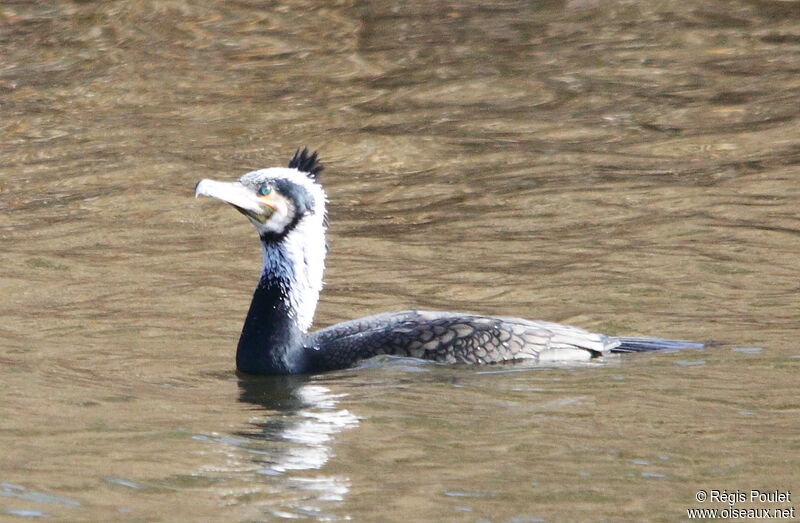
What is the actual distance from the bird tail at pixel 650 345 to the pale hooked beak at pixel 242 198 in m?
2.28

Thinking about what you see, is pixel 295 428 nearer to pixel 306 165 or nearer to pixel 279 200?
pixel 279 200

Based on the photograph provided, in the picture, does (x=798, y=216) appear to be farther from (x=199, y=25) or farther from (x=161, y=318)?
(x=199, y=25)

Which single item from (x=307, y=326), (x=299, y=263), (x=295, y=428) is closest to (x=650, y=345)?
(x=307, y=326)

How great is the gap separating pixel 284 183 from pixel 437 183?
5497 millimetres

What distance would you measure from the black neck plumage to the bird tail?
1.95 m

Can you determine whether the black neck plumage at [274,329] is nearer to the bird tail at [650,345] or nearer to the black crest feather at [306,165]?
the black crest feather at [306,165]

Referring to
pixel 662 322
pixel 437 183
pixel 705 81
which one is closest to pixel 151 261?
pixel 437 183

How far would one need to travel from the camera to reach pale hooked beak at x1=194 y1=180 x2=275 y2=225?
26.6 feet

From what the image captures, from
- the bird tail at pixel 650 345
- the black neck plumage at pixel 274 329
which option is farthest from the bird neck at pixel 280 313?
the bird tail at pixel 650 345

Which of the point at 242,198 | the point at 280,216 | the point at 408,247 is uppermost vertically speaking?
the point at 242,198

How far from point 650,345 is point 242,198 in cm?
263

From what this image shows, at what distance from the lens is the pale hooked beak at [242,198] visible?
8.11 m

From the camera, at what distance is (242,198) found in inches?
329

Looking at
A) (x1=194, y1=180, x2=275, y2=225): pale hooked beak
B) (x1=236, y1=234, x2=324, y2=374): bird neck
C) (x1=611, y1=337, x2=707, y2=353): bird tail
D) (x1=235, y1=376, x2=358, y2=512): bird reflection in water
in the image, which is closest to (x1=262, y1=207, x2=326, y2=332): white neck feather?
(x1=236, y1=234, x2=324, y2=374): bird neck
